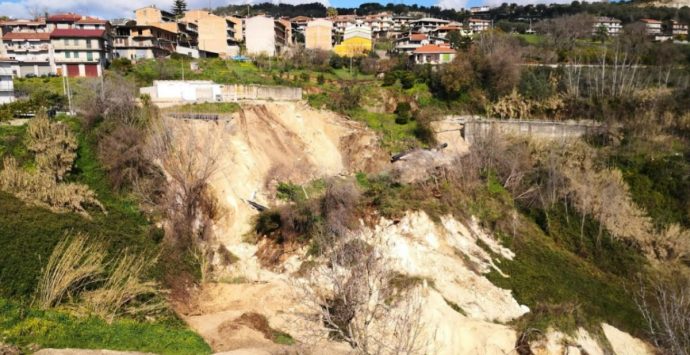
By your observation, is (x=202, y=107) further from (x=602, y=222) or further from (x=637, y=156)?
(x=637, y=156)

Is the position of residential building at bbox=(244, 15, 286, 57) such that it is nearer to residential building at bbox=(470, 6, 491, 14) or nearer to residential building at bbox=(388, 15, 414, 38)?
residential building at bbox=(388, 15, 414, 38)

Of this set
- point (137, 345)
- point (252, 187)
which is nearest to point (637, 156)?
point (252, 187)

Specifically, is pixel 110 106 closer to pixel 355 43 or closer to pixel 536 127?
pixel 536 127

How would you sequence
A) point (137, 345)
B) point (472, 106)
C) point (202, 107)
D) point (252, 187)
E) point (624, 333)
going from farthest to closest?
point (472, 106) → point (202, 107) → point (252, 187) → point (624, 333) → point (137, 345)

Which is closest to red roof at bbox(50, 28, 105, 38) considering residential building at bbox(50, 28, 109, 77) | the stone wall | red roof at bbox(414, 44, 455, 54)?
residential building at bbox(50, 28, 109, 77)

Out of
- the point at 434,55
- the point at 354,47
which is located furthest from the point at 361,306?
the point at 354,47

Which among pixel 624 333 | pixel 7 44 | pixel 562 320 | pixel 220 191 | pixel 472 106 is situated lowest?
pixel 624 333
